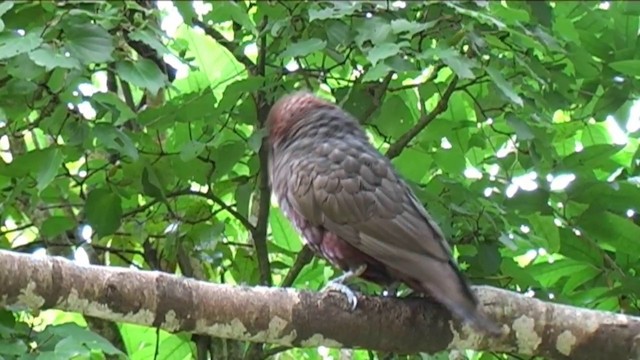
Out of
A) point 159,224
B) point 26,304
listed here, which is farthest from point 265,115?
point 26,304

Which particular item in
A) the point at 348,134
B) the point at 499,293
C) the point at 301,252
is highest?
the point at 348,134

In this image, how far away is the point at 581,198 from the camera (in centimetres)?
307

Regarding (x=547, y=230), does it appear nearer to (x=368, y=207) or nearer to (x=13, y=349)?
(x=368, y=207)

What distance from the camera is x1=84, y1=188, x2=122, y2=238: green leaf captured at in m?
3.18

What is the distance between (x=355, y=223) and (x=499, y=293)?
392 millimetres

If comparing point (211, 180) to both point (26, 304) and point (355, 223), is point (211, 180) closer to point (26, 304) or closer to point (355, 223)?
point (355, 223)

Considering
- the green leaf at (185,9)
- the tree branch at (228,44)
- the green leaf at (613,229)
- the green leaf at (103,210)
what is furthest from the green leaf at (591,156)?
the green leaf at (103,210)

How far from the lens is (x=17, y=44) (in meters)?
2.65

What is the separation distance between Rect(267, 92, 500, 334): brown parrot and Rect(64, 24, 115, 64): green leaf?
0.60m

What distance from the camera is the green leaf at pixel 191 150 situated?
9.80 feet

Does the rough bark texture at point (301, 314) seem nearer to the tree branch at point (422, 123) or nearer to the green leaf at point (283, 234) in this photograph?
the tree branch at point (422, 123)

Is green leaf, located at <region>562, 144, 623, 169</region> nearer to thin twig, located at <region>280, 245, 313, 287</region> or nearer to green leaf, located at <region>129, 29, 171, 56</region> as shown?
thin twig, located at <region>280, 245, 313, 287</region>

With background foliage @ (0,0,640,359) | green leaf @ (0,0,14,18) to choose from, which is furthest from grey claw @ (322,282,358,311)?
green leaf @ (0,0,14,18)

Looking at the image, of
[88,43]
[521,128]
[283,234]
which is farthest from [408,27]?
[283,234]
